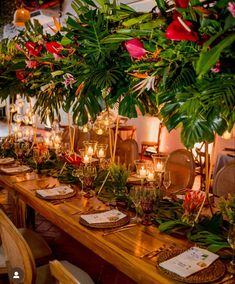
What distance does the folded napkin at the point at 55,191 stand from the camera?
238 cm

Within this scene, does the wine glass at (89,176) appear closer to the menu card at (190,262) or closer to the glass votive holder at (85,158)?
the glass votive holder at (85,158)

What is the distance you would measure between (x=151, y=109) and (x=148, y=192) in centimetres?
49

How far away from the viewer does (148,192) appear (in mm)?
1916

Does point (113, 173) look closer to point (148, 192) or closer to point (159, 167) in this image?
point (159, 167)

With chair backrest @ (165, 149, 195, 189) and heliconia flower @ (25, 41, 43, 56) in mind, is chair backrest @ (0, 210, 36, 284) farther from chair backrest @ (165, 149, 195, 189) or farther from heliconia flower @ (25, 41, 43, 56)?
chair backrest @ (165, 149, 195, 189)

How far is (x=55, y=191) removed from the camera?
2.45 m

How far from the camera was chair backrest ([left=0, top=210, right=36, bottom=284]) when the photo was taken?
159 centimetres

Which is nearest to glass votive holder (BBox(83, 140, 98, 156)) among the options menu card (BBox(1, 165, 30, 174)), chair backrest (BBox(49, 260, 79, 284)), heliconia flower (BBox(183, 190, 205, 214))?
menu card (BBox(1, 165, 30, 174))

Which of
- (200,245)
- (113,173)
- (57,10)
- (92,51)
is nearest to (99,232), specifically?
(200,245)

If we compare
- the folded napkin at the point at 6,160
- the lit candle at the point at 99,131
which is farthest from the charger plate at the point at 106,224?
the lit candle at the point at 99,131

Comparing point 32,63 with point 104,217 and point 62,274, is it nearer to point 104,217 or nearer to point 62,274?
point 104,217

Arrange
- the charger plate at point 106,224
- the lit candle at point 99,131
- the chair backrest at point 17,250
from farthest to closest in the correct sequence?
1. the lit candle at point 99,131
2. the charger plate at point 106,224
3. the chair backrest at point 17,250

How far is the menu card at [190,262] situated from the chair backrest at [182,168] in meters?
1.55

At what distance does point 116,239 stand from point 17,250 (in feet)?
1.64
